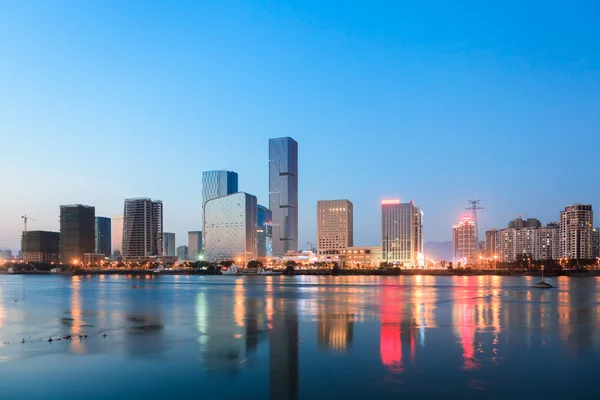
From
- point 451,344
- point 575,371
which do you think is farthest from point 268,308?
point 575,371

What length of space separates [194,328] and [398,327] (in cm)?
1496

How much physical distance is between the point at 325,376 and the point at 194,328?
1727 centimetres

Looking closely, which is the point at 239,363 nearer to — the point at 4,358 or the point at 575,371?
the point at 4,358

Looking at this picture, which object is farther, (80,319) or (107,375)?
(80,319)

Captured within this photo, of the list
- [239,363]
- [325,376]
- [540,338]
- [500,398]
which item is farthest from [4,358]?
[540,338]

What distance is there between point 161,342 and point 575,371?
22.4 meters

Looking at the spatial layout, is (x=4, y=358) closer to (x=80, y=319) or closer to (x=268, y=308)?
(x=80, y=319)

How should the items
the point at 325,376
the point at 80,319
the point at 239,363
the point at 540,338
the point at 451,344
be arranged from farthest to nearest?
the point at 80,319 → the point at 540,338 → the point at 451,344 → the point at 239,363 → the point at 325,376

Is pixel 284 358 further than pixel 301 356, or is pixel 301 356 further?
pixel 301 356

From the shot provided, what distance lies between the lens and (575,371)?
22.8 meters

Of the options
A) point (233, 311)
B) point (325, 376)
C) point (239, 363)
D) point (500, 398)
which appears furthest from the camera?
point (233, 311)

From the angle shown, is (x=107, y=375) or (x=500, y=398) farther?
(x=107, y=375)

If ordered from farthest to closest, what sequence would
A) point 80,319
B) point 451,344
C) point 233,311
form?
point 233,311, point 80,319, point 451,344

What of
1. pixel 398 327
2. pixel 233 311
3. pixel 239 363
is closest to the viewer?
pixel 239 363
